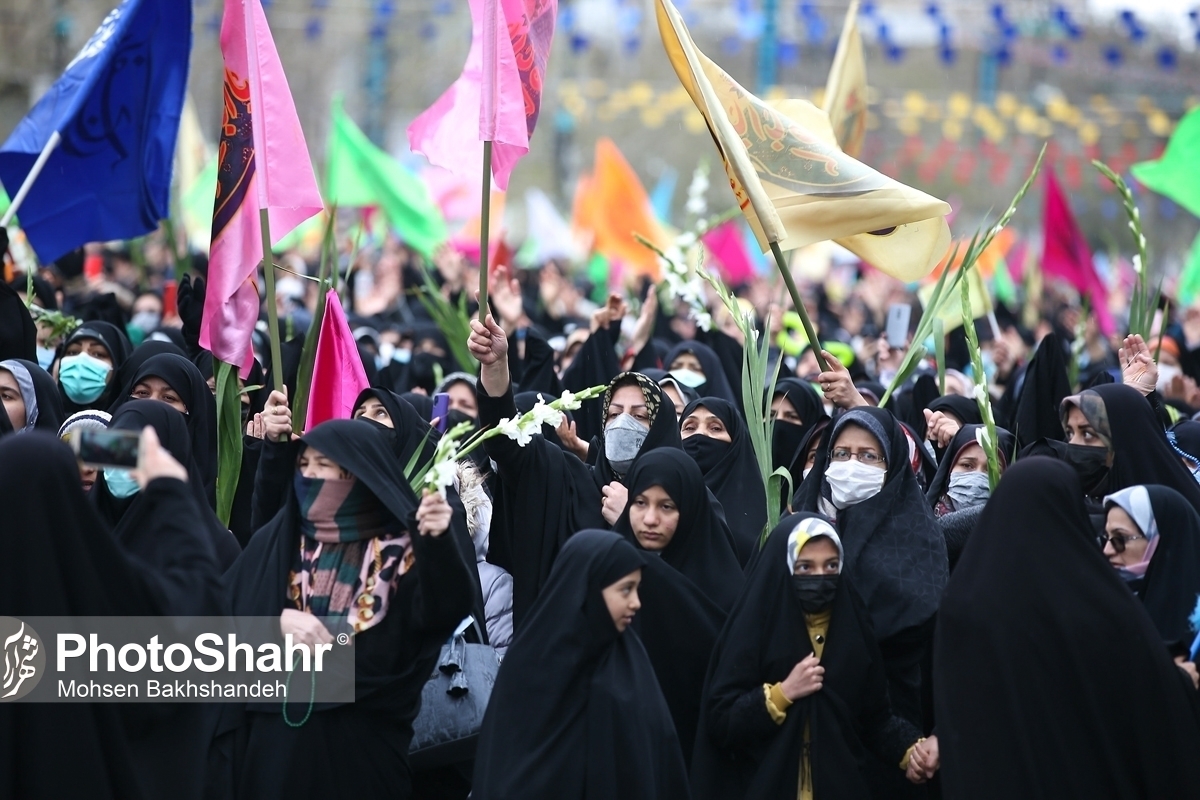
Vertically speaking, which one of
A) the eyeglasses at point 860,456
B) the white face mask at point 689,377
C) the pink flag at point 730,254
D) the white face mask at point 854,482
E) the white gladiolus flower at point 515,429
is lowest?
the pink flag at point 730,254

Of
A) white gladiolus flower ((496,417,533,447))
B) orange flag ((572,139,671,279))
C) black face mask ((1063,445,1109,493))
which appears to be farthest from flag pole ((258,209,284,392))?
orange flag ((572,139,671,279))

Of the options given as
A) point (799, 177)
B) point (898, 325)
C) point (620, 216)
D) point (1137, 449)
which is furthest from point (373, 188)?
point (1137, 449)

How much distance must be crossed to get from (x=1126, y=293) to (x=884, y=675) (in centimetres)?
1639

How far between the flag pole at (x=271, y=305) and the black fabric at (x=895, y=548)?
1698 millimetres

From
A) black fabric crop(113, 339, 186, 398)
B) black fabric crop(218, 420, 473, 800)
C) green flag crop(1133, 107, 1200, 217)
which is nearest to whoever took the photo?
black fabric crop(218, 420, 473, 800)

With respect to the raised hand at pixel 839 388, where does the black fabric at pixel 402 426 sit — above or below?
below

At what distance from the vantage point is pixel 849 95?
759cm

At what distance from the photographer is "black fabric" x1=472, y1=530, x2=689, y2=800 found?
12.1 feet

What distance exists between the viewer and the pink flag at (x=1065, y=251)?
1110 centimetres

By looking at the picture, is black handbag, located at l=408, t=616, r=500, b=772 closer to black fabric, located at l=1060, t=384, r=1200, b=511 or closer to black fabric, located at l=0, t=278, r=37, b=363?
black fabric, located at l=1060, t=384, r=1200, b=511

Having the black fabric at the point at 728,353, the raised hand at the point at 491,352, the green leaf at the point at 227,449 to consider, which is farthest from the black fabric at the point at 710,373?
the green leaf at the point at 227,449

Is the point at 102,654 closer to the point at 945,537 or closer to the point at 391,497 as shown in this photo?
the point at 391,497

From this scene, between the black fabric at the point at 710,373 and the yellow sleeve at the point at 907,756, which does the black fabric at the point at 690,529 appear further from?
the black fabric at the point at 710,373

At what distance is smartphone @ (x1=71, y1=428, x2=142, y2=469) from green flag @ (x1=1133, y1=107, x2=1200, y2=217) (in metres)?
7.77
